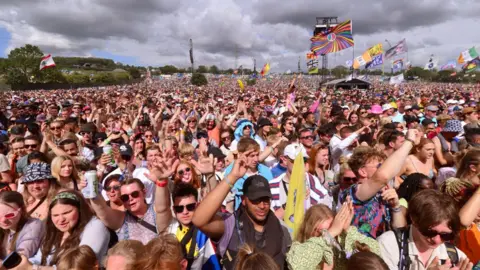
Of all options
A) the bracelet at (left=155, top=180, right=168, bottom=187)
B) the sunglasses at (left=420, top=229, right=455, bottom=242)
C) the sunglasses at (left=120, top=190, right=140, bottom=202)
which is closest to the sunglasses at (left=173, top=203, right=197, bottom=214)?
the bracelet at (left=155, top=180, right=168, bottom=187)

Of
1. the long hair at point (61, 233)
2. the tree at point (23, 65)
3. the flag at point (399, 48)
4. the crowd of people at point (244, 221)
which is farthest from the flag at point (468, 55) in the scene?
the tree at point (23, 65)

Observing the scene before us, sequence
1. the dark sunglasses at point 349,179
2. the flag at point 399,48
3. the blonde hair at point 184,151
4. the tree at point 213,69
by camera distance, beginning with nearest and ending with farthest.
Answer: the dark sunglasses at point 349,179 < the blonde hair at point 184,151 < the flag at point 399,48 < the tree at point 213,69

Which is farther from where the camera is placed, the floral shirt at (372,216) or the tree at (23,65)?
the tree at (23,65)

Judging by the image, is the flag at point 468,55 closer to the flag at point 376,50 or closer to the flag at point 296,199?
the flag at point 376,50

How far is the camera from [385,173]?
7.54 feet

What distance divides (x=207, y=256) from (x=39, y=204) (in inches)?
79.6

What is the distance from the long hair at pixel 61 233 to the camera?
7.99ft

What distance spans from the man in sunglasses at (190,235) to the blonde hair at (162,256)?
372 millimetres

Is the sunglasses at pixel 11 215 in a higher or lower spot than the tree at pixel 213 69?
lower

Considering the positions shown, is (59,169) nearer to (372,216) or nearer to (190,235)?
(190,235)

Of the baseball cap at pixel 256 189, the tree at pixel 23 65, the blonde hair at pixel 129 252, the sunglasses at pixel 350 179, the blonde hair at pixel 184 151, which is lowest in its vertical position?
the blonde hair at pixel 129 252

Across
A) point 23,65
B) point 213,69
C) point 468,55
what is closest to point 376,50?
point 468,55

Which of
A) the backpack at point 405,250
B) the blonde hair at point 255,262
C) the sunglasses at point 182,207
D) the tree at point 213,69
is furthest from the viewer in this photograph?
the tree at point 213,69

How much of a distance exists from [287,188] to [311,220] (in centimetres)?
137
